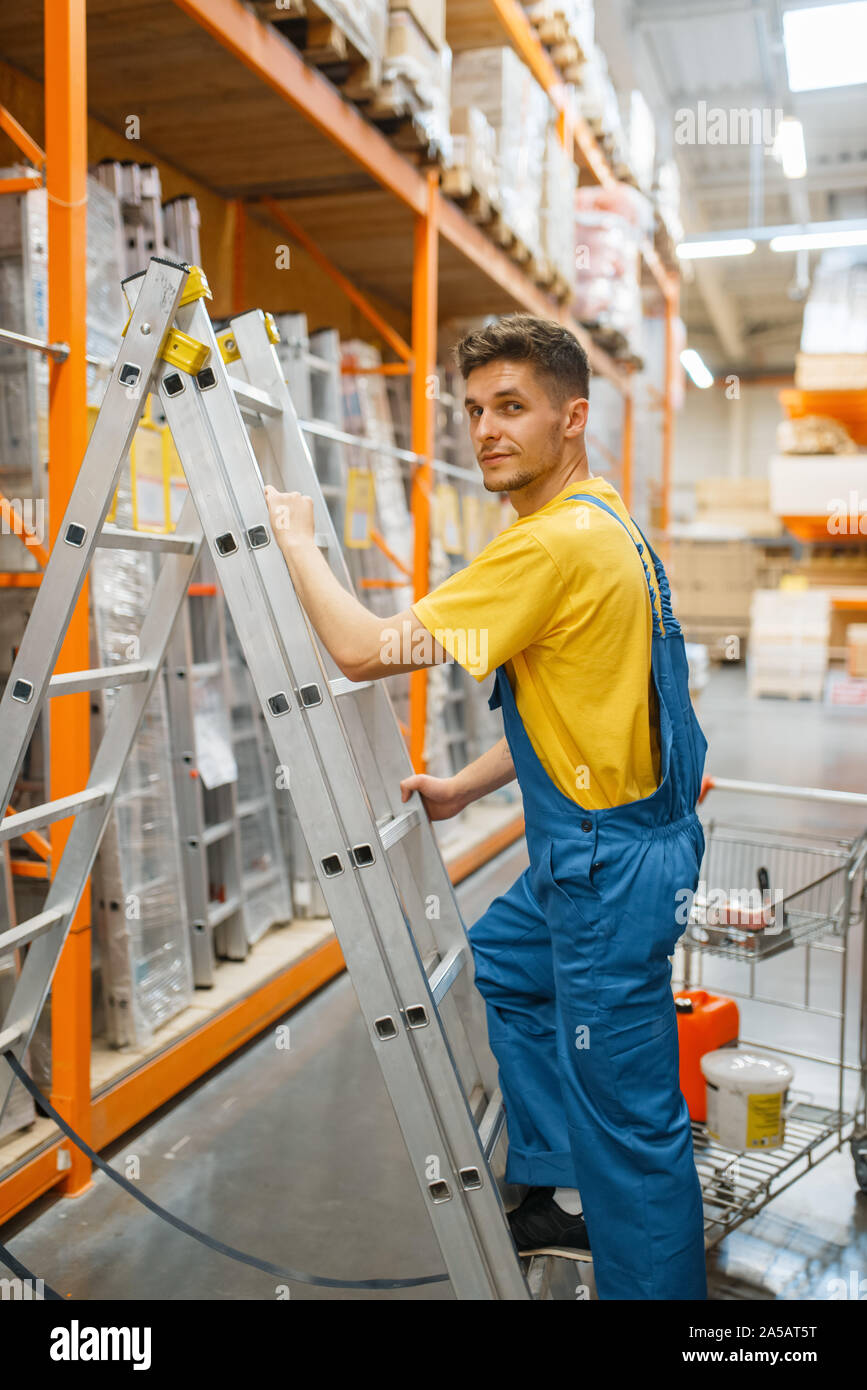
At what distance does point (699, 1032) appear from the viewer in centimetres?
315

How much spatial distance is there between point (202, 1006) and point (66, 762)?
1.53 metres

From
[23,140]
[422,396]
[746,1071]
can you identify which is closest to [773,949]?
[746,1071]

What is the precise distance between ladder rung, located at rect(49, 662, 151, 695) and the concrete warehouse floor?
1.52 metres

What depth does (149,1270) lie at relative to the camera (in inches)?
109

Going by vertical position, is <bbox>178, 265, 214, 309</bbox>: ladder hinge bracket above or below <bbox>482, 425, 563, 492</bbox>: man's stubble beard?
above

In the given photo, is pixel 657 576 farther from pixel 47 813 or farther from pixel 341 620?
pixel 47 813

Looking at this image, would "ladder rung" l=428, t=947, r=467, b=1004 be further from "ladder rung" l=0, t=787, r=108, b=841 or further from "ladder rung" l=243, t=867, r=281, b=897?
"ladder rung" l=243, t=867, r=281, b=897

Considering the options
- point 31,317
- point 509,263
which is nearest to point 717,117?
point 509,263

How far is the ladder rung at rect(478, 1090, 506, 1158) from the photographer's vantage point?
2.29m

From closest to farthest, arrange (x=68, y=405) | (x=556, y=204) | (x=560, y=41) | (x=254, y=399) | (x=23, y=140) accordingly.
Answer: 1. (x=254, y=399)
2. (x=68, y=405)
3. (x=23, y=140)
4. (x=556, y=204)
5. (x=560, y=41)

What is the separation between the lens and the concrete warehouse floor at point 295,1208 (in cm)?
276

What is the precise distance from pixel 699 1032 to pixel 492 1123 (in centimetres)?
102

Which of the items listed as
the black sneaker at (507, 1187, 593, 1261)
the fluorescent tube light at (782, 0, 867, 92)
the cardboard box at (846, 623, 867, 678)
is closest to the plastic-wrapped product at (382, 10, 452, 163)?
the black sneaker at (507, 1187, 593, 1261)
